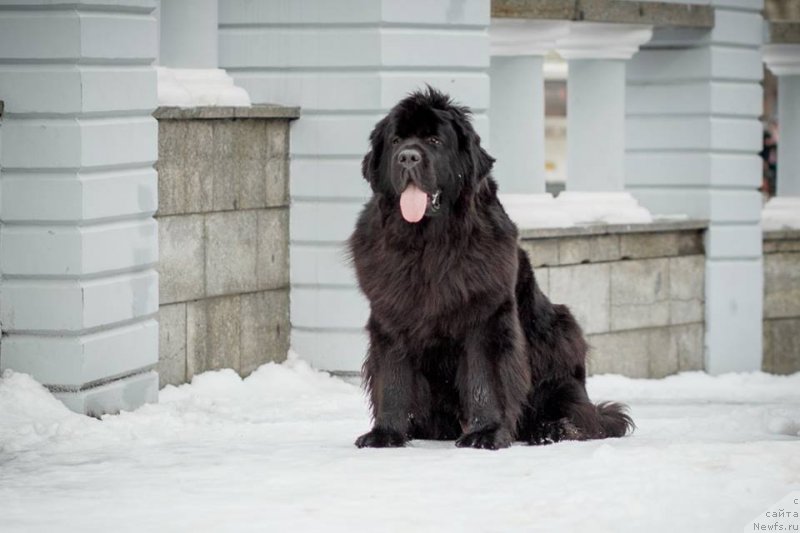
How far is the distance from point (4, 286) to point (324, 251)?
343cm

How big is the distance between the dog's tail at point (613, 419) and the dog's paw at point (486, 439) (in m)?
0.83

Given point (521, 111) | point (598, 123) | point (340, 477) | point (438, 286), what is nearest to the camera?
point (340, 477)

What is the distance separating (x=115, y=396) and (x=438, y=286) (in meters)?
2.51

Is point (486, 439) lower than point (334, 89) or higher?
lower

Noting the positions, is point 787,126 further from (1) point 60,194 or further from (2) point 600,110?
(1) point 60,194

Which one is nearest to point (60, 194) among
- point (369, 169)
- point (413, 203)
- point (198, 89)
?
point (369, 169)

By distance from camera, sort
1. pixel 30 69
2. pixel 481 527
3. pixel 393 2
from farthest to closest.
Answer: pixel 393 2 < pixel 30 69 < pixel 481 527

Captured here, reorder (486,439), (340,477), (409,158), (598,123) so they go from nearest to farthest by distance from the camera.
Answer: (340,477) → (409,158) → (486,439) → (598,123)

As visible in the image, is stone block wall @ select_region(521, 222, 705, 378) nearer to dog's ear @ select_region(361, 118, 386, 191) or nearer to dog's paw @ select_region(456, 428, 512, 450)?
dog's ear @ select_region(361, 118, 386, 191)

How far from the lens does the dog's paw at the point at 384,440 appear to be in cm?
830

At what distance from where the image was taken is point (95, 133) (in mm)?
9789

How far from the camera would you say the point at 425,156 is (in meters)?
8.14

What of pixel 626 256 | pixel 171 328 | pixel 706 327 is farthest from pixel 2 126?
pixel 706 327

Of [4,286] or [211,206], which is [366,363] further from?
[211,206]
